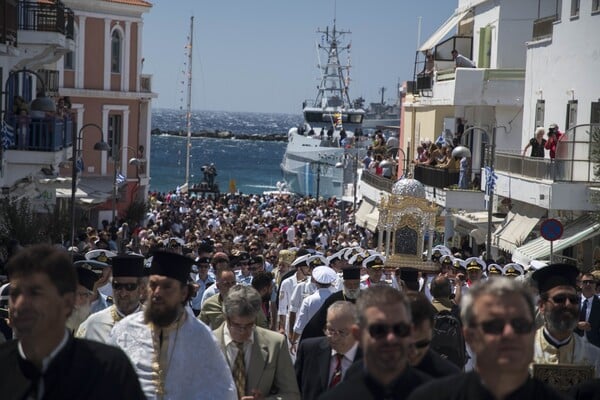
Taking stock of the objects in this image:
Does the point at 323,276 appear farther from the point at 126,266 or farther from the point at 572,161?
the point at 572,161

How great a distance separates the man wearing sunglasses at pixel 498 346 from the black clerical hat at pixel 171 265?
3131 millimetres

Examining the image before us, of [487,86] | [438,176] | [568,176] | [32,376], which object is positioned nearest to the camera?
[32,376]

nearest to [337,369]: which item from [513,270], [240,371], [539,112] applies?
[240,371]

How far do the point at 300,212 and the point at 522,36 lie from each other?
18.6 m

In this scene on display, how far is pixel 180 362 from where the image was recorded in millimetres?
7945

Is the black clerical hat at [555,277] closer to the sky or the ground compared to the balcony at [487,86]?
closer to the ground

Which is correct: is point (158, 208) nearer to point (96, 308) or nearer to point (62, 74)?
point (62, 74)

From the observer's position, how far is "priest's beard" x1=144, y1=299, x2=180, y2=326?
8.01 m

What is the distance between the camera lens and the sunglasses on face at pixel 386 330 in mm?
5929

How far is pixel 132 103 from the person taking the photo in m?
53.1

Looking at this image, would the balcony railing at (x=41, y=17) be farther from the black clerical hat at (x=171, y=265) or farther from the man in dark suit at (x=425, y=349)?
the man in dark suit at (x=425, y=349)

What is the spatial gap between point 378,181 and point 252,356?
117ft

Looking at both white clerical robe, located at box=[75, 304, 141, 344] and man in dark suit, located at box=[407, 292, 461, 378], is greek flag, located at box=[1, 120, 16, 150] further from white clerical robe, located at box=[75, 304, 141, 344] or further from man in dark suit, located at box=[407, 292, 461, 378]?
man in dark suit, located at box=[407, 292, 461, 378]

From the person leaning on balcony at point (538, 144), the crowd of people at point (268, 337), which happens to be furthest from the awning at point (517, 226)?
the crowd of people at point (268, 337)
